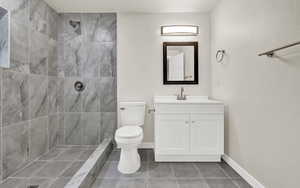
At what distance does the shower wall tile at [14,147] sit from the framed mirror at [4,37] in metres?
0.72

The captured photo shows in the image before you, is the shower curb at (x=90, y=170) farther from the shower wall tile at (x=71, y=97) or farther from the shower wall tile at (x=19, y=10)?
the shower wall tile at (x=19, y=10)

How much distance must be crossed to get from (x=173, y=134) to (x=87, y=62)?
1.89 m

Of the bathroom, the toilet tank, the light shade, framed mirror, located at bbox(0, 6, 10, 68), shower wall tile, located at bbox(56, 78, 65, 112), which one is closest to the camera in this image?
the bathroom

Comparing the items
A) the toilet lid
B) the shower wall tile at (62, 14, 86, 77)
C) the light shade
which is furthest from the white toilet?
the light shade

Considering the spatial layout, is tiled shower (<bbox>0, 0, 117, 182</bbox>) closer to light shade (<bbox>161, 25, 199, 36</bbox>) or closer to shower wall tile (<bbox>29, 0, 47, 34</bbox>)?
shower wall tile (<bbox>29, 0, 47, 34</bbox>)

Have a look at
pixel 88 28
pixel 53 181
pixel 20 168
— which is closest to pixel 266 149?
pixel 53 181

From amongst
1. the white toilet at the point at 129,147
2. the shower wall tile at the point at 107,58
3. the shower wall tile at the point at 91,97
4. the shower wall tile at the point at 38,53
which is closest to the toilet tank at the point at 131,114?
the white toilet at the point at 129,147

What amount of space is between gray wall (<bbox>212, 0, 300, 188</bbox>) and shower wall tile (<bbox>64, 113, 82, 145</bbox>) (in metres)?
2.37

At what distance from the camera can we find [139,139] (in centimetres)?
243

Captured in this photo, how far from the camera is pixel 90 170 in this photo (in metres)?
2.08

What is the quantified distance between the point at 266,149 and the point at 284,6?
1.20 metres

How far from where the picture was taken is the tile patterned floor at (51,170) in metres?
2.00

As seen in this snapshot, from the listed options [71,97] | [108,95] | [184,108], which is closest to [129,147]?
[184,108]

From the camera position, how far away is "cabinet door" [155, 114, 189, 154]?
267 centimetres
